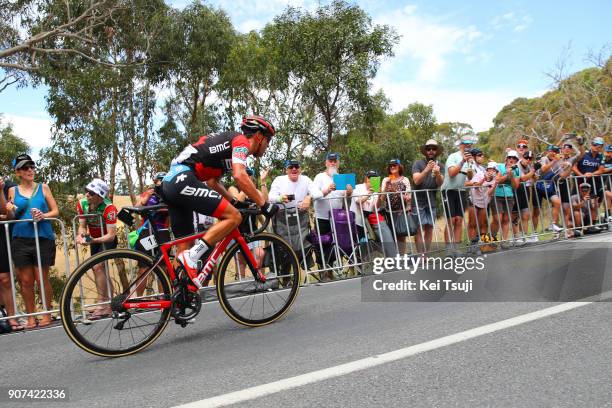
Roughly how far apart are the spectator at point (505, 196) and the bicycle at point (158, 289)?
6.35 metres

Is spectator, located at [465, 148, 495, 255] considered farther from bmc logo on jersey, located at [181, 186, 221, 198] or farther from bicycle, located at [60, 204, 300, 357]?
bmc logo on jersey, located at [181, 186, 221, 198]

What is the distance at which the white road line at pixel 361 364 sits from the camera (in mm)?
3312

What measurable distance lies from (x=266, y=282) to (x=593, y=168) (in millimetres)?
9926

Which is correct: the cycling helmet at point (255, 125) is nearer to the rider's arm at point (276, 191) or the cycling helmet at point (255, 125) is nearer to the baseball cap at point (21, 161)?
the baseball cap at point (21, 161)

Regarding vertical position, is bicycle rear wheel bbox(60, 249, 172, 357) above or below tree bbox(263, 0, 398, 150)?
below

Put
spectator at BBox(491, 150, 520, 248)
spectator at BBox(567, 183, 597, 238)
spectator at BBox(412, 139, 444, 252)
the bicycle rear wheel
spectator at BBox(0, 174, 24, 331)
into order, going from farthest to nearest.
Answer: spectator at BBox(567, 183, 597, 238), spectator at BBox(491, 150, 520, 248), spectator at BBox(412, 139, 444, 252), spectator at BBox(0, 174, 24, 331), the bicycle rear wheel

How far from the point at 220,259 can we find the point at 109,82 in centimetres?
2107

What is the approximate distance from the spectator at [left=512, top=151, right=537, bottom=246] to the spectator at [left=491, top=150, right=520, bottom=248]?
25cm

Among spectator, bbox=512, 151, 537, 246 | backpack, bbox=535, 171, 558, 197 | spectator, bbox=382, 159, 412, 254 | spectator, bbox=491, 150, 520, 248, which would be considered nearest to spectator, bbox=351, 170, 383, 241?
spectator, bbox=382, 159, 412, 254

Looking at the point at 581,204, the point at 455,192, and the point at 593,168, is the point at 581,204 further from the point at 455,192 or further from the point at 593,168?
the point at 455,192

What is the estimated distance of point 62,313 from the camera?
4.37 meters

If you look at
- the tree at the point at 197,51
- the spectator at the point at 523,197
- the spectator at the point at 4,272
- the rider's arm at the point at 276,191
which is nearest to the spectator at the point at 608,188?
the spectator at the point at 523,197

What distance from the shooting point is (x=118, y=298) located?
4.73m

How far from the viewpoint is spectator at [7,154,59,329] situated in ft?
22.5
